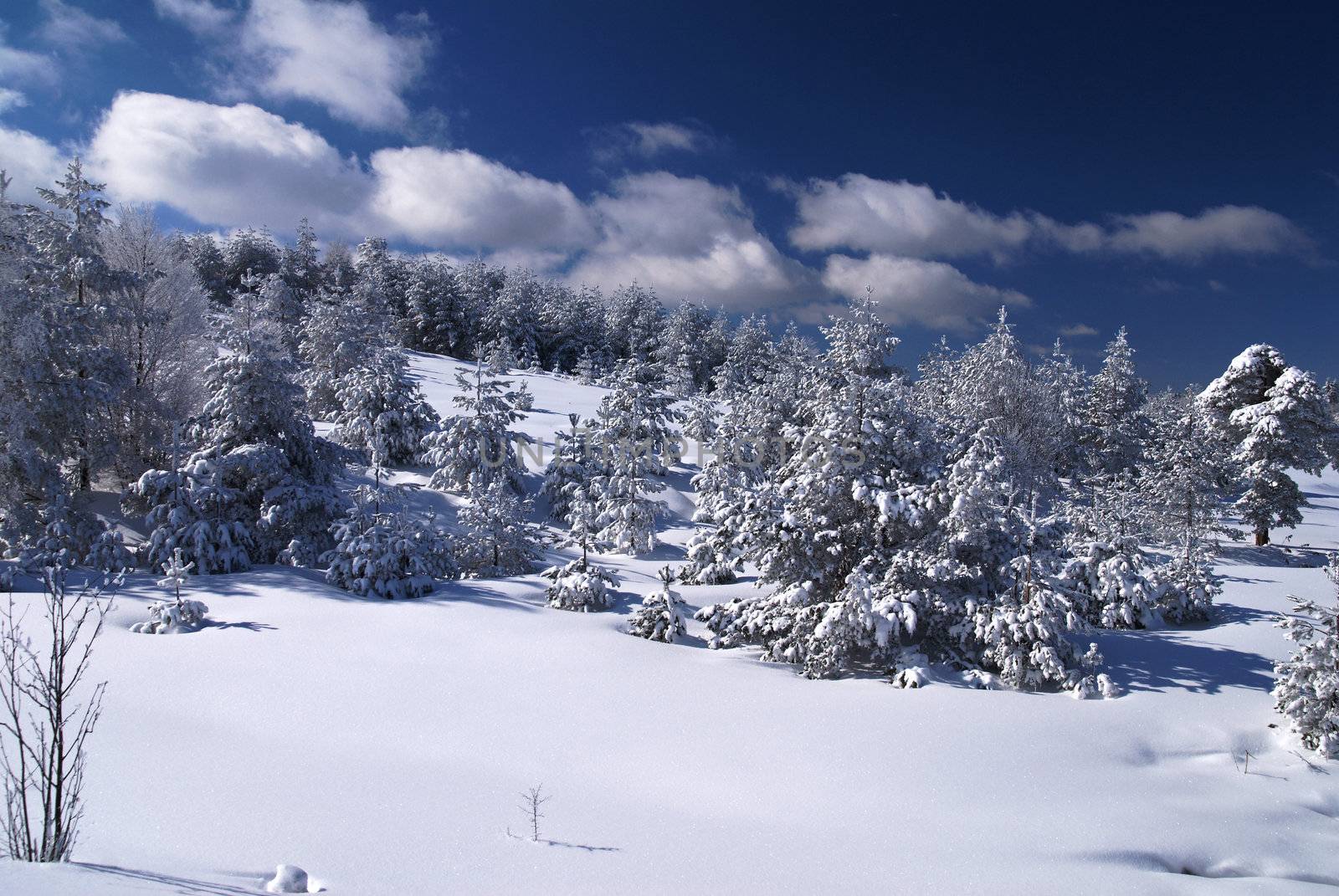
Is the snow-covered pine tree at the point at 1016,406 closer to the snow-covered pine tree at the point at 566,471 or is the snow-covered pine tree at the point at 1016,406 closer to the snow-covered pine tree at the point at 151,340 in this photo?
the snow-covered pine tree at the point at 566,471

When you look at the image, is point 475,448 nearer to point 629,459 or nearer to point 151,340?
point 629,459

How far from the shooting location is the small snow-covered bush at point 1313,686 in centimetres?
846

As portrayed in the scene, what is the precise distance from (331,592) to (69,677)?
4638 mm

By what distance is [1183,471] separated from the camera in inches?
900

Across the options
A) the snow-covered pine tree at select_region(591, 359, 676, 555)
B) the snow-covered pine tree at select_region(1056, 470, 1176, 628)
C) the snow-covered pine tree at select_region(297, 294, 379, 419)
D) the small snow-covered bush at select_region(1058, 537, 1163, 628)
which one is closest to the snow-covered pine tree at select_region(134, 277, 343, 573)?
the snow-covered pine tree at select_region(591, 359, 676, 555)

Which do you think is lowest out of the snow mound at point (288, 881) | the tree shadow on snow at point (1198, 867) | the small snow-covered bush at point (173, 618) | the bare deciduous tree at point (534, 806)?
the tree shadow on snow at point (1198, 867)

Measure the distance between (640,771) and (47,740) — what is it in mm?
5429

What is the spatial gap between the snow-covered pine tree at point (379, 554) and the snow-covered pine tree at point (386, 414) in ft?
38.6

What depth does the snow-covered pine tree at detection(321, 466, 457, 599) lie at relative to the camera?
1334 cm

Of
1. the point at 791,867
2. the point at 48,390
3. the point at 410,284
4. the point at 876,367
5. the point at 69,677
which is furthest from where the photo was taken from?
the point at 410,284

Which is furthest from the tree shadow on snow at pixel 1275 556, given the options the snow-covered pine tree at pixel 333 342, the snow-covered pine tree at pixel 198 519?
the snow-covered pine tree at pixel 333 342

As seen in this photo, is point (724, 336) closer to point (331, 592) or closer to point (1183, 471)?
point (1183, 471)

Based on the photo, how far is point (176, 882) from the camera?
14.1ft

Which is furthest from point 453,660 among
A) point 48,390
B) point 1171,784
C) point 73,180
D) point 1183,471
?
point 1183,471
